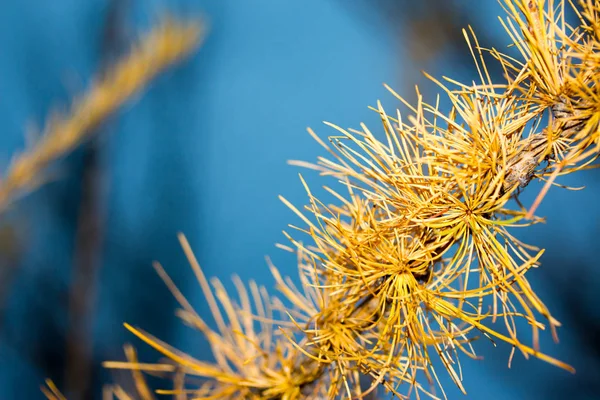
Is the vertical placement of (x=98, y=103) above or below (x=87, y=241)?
above

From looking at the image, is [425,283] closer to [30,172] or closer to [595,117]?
[595,117]

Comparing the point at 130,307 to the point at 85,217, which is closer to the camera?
the point at 85,217

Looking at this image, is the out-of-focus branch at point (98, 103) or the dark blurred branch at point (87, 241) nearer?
the out-of-focus branch at point (98, 103)

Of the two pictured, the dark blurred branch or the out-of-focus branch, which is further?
the dark blurred branch

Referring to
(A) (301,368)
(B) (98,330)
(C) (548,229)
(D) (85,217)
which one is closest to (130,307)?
(B) (98,330)

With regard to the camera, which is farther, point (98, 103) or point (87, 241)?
point (87, 241)

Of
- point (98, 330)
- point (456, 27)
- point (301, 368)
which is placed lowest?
point (98, 330)

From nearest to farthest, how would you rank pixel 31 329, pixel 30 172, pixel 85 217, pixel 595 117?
pixel 595 117 < pixel 30 172 < pixel 85 217 < pixel 31 329

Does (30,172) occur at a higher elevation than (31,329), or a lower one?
higher
